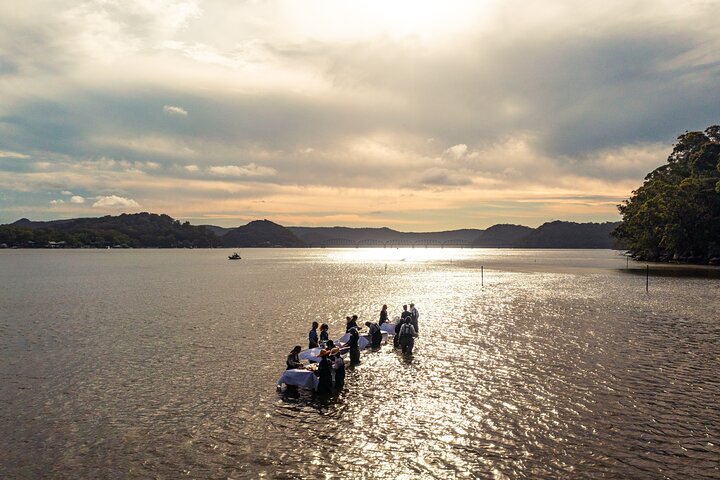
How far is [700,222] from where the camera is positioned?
392 feet

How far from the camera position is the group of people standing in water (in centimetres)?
2259

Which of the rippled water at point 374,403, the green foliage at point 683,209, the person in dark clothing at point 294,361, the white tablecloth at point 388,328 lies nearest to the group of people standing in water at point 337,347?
the person in dark clothing at point 294,361

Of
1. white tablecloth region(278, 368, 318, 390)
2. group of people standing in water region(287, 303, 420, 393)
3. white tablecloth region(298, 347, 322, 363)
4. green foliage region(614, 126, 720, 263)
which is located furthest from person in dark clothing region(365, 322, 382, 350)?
green foliage region(614, 126, 720, 263)

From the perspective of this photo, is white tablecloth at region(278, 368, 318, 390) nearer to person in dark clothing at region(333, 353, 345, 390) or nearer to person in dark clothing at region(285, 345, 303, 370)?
person in dark clothing at region(285, 345, 303, 370)

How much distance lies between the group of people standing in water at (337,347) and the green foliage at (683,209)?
352ft

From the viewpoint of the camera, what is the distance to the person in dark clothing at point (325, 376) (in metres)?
22.3

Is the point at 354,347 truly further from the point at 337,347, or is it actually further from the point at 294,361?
the point at 294,361

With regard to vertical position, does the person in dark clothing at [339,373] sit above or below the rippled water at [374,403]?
above

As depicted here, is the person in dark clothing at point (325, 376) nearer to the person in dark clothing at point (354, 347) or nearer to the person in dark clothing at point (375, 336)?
the person in dark clothing at point (354, 347)

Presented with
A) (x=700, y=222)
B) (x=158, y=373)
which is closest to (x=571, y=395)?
(x=158, y=373)

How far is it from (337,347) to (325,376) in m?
5.70

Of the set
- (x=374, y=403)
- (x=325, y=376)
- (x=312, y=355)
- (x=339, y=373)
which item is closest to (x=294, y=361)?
(x=325, y=376)

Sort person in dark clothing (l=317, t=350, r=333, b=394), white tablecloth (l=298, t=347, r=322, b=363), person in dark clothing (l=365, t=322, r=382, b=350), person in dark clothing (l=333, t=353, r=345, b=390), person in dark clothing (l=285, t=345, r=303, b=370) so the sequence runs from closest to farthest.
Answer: person in dark clothing (l=317, t=350, r=333, b=394) < person in dark clothing (l=333, t=353, r=345, b=390) < person in dark clothing (l=285, t=345, r=303, b=370) < white tablecloth (l=298, t=347, r=322, b=363) < person in dark clothing (l=365, t=322, r=382, b=350)

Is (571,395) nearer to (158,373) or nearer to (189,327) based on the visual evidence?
(158,373)
